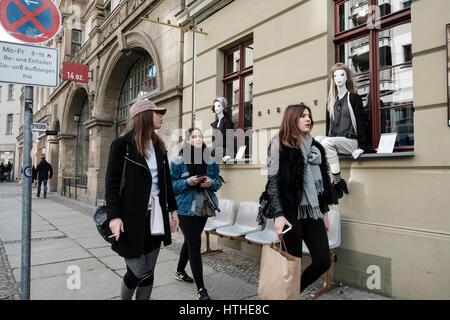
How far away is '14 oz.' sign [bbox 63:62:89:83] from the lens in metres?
12.3

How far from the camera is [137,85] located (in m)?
11.8

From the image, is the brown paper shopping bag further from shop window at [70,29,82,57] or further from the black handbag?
shop window at [70,29,82,57]

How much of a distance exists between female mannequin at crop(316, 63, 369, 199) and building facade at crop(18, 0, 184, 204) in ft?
14.2

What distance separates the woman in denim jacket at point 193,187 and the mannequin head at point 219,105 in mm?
2299

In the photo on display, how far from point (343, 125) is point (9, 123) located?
4204cm

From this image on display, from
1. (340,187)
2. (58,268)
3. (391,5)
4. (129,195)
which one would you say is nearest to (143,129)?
(129,195)

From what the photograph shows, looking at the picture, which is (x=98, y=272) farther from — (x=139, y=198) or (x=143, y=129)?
(x=143, y=129)

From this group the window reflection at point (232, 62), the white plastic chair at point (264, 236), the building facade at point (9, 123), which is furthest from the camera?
the building facade at point (9, 123)

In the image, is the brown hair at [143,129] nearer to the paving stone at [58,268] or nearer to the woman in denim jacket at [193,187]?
the woman in denim jacket at [193,187]

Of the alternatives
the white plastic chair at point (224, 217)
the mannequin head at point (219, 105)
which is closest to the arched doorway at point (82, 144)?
the mannequin head at point (219, 105)

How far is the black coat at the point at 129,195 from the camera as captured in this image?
248 centimetres
